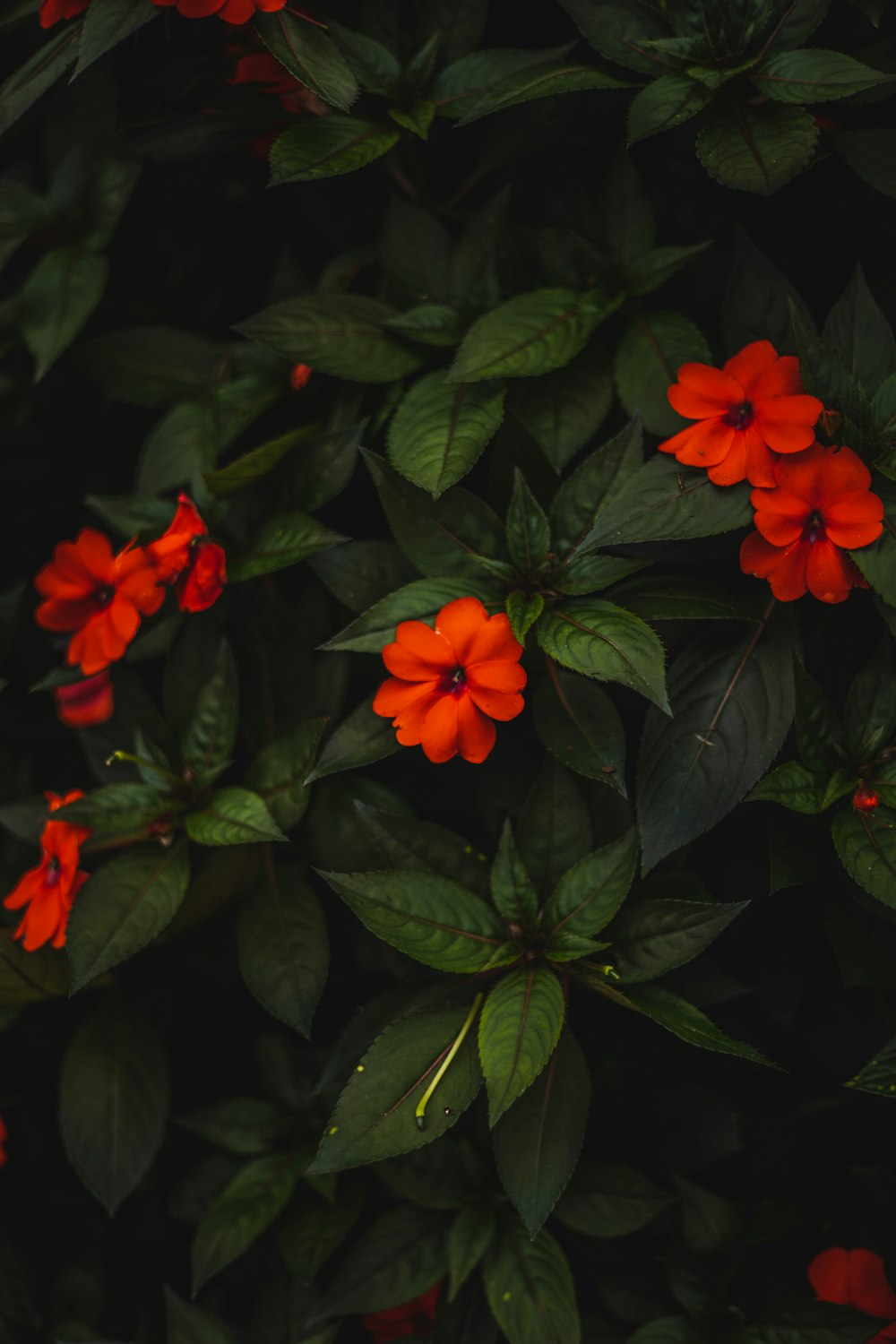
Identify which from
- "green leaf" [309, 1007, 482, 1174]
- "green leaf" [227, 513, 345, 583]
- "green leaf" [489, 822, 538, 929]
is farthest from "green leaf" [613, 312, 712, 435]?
"green leaf" [309, 1007, 482, 1174]

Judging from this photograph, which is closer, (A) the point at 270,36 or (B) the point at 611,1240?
(A) the point at 270,36

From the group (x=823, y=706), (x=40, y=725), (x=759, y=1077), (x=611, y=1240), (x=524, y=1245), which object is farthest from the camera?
(x=40, y=725)

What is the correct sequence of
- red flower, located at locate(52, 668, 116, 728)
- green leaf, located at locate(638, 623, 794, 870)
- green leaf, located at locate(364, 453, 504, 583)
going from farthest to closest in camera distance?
1. red flower, located at locate(52, 668, 116, 728)
2. green leaf, located at locate(364, 453, 504, 583)
3. green leaf, located at locate(638, 623, 794, 870)

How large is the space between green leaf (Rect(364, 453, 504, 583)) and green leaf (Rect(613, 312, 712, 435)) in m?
0.20

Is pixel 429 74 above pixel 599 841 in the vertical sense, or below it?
above

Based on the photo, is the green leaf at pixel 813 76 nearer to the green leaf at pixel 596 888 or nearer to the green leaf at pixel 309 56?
the green leaf at pixel 309 56

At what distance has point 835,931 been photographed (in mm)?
1201

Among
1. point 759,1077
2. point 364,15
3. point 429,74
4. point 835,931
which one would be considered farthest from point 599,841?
point 364,15

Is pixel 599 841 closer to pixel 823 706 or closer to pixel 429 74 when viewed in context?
pixel 823 706

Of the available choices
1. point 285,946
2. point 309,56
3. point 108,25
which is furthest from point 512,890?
point 108,25

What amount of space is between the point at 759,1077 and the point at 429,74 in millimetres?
1327

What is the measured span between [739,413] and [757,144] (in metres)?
0.29

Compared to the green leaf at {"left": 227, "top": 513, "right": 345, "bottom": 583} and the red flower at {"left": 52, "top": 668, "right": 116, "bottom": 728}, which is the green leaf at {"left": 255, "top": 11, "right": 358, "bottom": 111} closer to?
the green leaf at {"left": 227, "top": 513, "right": 345, "bottom": 583}

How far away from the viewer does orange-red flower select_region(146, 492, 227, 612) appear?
4.12 feet
